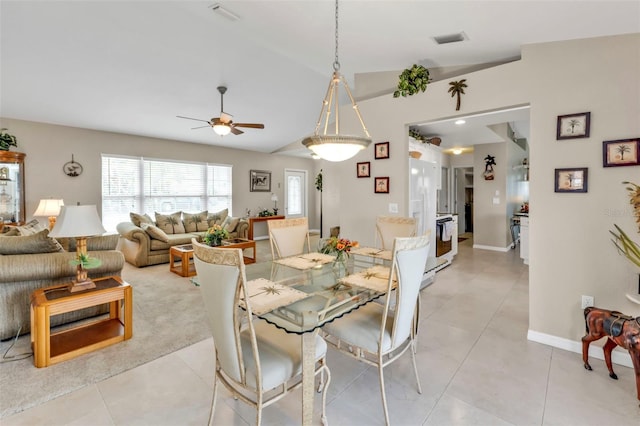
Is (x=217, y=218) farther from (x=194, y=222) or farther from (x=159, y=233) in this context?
(x=159, y=233)

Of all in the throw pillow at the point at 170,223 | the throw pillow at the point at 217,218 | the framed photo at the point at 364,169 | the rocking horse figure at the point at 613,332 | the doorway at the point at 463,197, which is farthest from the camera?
the doorway at the point at 463,197

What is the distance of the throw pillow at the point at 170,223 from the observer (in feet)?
20.0

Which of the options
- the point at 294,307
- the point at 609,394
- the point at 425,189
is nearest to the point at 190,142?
the point at 425,189

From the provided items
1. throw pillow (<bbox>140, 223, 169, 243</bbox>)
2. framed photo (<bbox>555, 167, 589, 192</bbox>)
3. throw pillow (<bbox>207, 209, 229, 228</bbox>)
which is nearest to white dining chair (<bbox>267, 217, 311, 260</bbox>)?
framed photo (<bbox>555, 167, 589, 192</bbox>)

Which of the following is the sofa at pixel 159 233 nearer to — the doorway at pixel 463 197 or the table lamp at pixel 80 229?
the table lamp at pixel 80 229

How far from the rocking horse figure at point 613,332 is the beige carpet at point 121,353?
305 cm

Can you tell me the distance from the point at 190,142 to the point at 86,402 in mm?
6251

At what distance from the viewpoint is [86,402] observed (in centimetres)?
185

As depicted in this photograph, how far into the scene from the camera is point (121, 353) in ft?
7.92

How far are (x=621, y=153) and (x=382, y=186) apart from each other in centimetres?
224

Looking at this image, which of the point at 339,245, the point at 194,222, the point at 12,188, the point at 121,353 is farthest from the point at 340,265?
the point at 12,188

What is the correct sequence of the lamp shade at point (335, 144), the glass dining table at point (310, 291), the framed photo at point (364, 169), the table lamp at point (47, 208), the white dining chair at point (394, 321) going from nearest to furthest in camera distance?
the glass dining table at point (310, 291) < the white dining chair at point (394, 321) < the lamp shade at point (335, 144) < the framed photo at point (364, 169) < the table lamp at point (47, 208)

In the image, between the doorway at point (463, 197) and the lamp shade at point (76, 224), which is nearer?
the lamp shade at point (76, 224)

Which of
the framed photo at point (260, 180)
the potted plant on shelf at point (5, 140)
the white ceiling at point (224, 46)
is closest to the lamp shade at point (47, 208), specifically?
the potted plant on shelf at point (5, 140)
